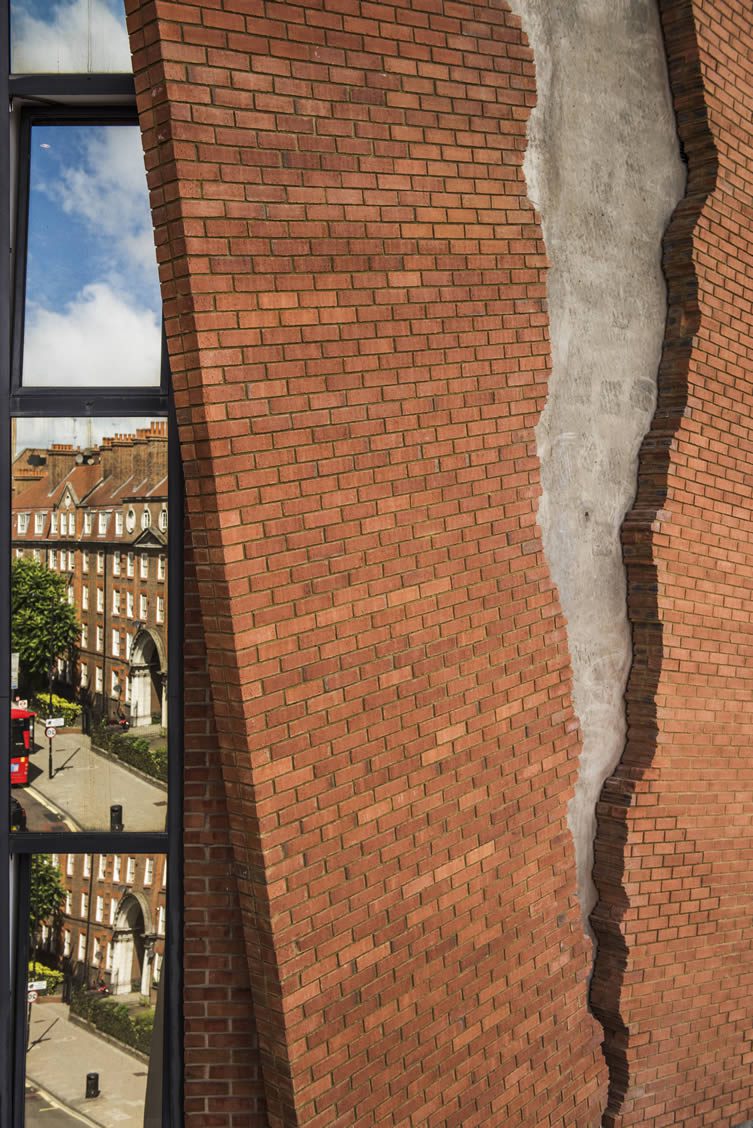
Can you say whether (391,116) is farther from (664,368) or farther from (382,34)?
(664,368)

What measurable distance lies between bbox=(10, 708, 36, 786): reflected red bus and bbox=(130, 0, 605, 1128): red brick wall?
2.60 ft

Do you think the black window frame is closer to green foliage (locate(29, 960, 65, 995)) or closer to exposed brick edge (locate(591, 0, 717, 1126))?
green foliage (locate(29, 960, 65, 995))

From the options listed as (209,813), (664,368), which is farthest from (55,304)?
(664,368)

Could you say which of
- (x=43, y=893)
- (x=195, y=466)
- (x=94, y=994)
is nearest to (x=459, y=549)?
(x=195, y=466)

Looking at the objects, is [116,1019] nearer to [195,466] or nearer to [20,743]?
[20,743]

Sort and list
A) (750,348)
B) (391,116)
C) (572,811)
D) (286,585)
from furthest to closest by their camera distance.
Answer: (750,348) → (572,811) → (391,116) → (286,585)

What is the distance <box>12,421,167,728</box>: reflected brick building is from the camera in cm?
446

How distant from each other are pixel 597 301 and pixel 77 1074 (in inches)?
173

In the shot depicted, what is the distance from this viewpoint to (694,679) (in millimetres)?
5449

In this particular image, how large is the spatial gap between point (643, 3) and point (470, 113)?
1.62 m

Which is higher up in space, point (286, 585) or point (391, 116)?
point (391, 116)

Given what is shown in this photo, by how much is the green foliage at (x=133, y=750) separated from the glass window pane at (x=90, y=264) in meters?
1.54

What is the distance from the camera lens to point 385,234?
13.2ft

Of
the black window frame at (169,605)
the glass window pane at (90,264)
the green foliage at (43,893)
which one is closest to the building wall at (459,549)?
the black window frame at (169,605)
